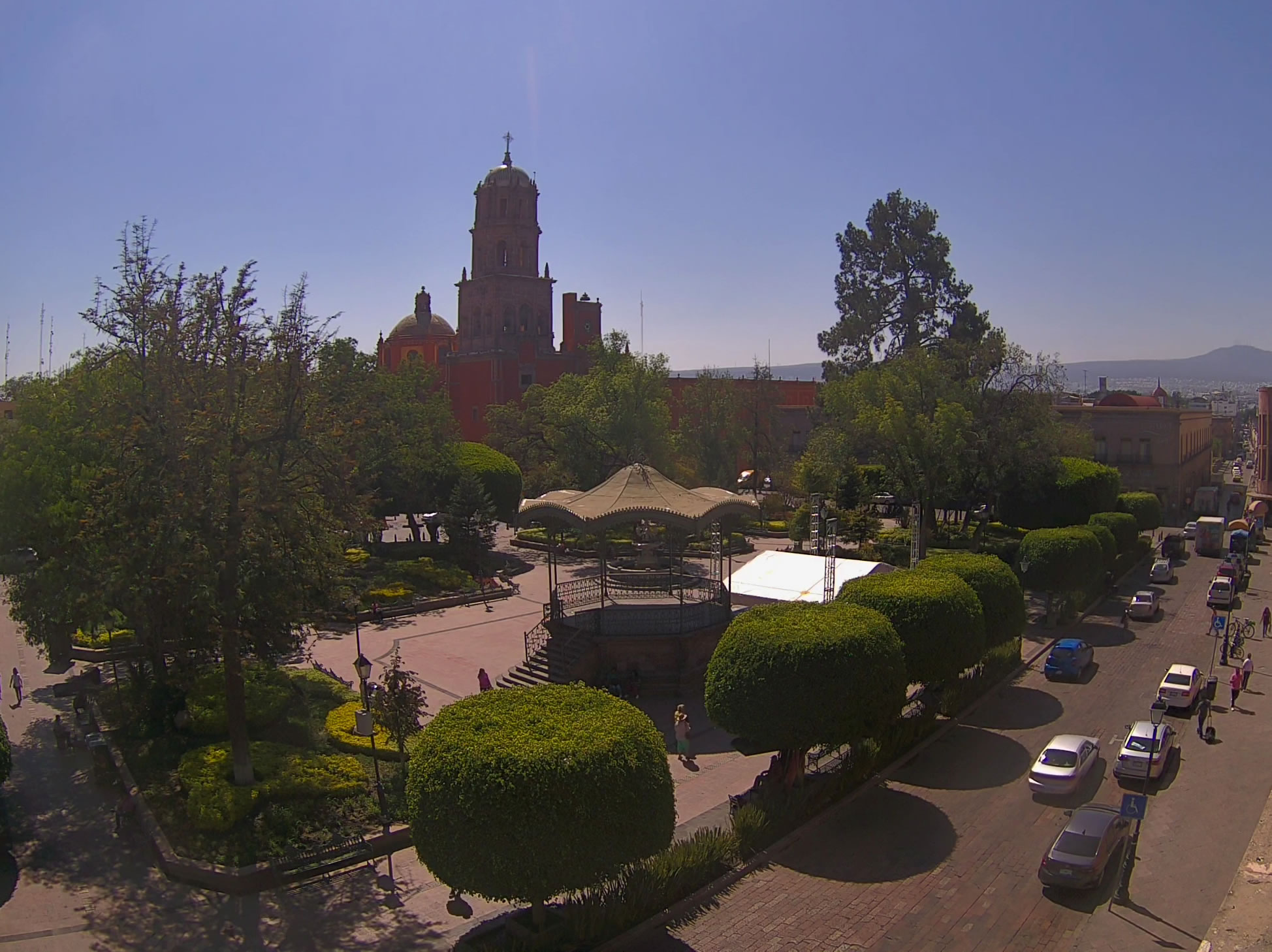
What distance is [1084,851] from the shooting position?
14453mm

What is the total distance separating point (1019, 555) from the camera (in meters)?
33.0

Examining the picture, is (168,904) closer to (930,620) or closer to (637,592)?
(930,620)

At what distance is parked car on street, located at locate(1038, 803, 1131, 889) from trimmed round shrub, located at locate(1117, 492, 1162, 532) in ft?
111

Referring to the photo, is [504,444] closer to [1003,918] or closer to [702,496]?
[702,496]

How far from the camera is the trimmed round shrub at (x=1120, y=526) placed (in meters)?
39.2

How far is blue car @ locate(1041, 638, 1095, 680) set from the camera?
26.5m

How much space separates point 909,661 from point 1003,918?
269 inches

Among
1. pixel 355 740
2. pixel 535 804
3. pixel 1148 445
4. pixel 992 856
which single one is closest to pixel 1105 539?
pixel 992 856

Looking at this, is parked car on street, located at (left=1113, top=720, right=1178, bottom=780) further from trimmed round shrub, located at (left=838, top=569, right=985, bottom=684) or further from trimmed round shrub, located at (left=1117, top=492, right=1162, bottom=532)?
trimmed round shrub, located at (left=1117, top=492, right=1162, bottom=532)

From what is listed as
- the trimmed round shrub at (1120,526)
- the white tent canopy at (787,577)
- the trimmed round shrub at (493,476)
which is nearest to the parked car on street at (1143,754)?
the white tent canopy at (787,577)

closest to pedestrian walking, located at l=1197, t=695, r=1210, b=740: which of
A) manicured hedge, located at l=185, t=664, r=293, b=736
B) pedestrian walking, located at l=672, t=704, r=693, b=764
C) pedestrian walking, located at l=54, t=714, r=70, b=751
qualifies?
pedestrian walking, located at l=672, t=704, r=693, b=764

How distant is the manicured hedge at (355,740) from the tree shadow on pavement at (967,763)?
1051cm

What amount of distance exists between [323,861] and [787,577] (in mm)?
17553

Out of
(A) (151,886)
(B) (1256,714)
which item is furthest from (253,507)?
(B) (1256,714)
